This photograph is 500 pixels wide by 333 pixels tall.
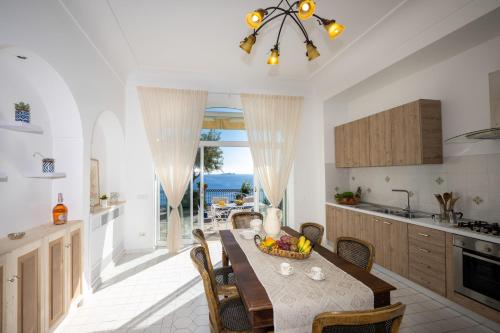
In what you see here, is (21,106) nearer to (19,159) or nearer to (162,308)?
(19,159)

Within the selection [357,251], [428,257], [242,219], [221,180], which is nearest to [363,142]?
[428,257]

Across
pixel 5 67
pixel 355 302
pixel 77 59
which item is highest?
pixel 77 59

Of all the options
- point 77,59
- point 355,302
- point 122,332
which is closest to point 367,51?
point 355,302

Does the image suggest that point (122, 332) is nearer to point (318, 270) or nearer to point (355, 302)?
point (318, 270)

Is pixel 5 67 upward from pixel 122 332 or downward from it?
upward

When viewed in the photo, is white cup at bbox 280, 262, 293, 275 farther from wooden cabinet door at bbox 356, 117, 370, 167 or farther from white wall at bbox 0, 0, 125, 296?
wooden cabinet door at bbox 356, 117, 370, 167

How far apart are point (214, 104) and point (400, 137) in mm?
3227

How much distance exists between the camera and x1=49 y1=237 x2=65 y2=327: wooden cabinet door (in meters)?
2.11

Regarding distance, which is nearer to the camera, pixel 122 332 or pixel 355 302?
pixel 355 302

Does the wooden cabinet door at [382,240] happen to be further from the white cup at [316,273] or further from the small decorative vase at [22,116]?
the small decorative vase at [22,116]

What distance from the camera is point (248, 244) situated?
2.28m

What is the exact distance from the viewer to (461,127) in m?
2.93

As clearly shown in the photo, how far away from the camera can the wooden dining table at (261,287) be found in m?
1.24

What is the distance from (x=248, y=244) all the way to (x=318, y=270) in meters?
0.85
